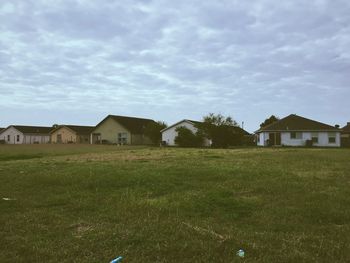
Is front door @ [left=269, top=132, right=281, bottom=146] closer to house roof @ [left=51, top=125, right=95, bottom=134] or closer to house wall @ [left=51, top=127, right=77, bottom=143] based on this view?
house roof @ [left=51, top=125, right=95, bottom=134]

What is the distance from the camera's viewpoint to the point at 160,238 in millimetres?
6328

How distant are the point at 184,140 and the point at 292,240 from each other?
48.7m

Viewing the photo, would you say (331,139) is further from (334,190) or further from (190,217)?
(190,217)

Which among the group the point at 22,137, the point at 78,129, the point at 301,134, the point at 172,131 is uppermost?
the point at 78,129

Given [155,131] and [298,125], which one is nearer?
[298,125]

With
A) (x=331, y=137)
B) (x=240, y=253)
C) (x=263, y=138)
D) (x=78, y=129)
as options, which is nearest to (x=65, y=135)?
(x=78, y=129)

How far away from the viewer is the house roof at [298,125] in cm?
5606

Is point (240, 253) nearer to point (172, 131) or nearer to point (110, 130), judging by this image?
point (172, 131)

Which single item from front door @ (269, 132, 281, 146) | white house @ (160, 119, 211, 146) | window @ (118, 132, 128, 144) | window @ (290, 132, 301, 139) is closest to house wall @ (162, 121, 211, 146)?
white house @ (160, 119, 211, 146)

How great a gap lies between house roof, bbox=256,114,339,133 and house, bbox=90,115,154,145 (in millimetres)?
22083

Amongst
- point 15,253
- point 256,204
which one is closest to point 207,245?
point 15,253

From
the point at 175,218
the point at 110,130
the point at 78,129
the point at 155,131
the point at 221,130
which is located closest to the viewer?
the point at 175,218

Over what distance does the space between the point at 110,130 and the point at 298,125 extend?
100ft

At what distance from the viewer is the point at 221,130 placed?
51.9m
